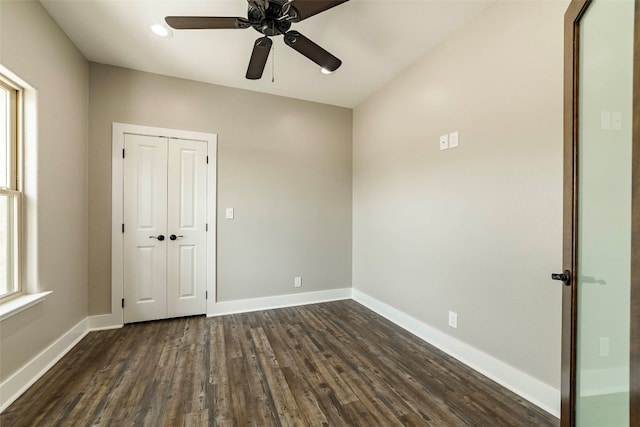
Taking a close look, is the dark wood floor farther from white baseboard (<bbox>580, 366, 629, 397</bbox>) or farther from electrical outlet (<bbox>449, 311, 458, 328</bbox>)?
white baseboard (<bbox>580, 366, 629, 397</bbox>)

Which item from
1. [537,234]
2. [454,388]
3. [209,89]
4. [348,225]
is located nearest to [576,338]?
[537,234]

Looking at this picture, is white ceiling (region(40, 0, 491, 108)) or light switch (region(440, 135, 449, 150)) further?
light switch (region(440, 135, 449, 150))


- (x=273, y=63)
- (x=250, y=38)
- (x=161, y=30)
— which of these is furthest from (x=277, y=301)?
(x=161, y=30)

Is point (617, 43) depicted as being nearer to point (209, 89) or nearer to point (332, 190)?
point (332, 190)

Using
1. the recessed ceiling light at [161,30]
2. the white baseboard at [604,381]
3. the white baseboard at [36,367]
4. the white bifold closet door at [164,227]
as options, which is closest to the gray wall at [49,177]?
the white baseboard at [36,367]

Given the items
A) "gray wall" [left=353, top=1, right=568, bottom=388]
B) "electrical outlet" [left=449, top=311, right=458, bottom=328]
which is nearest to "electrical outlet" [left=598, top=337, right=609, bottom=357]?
"gray wall" [left=353, top=1, right=568, bottom=388]

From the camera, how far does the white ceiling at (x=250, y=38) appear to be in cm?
198

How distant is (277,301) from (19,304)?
2.26 m

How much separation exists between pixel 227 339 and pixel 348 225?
2099mm

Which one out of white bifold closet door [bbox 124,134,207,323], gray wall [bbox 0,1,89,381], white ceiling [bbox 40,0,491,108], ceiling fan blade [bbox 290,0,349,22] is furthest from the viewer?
white bifold closet door [bbox 124,134,207,323]

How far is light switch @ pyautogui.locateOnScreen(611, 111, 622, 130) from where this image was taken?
0.95 metres

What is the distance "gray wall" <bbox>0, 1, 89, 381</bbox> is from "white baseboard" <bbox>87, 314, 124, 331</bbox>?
17 cm

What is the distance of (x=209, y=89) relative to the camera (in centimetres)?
315

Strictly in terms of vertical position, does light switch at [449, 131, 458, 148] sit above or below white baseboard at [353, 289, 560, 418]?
above
